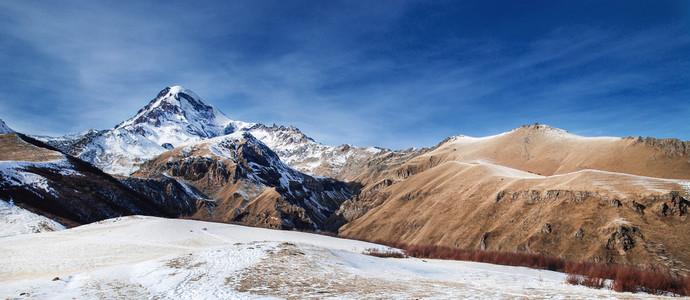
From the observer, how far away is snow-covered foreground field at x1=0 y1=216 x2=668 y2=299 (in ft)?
53.8

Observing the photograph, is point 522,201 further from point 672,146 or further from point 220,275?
point 220,275

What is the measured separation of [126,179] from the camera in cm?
17550

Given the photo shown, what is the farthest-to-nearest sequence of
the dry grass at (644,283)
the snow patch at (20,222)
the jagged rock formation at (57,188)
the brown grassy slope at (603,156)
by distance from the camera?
the brown grassy slope at (603,156), the jagged rock formation at (57,188), the snow patch at (20,222), the dry grass at (644,283)

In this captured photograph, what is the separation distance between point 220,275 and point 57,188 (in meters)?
85.1

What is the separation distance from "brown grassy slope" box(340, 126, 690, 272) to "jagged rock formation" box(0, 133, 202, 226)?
291 feet

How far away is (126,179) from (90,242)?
6587 inches

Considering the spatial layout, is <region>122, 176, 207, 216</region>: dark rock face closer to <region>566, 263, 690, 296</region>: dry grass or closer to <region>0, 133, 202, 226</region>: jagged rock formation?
<region>0, 133, 202, 226</region>: jagged rock formation

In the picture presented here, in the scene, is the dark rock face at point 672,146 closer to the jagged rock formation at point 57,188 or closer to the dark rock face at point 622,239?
the dark rock face at point 622,239

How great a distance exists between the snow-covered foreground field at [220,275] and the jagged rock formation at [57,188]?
3722cm

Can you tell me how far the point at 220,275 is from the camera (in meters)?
20.1

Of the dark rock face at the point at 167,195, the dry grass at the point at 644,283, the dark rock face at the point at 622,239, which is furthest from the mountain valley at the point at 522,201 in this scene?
the dry grass at the point at 644,283

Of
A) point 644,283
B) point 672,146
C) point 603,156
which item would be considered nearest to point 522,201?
point 644,283

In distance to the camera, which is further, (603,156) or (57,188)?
(603,156)

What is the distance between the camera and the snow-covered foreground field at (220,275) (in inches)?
645
